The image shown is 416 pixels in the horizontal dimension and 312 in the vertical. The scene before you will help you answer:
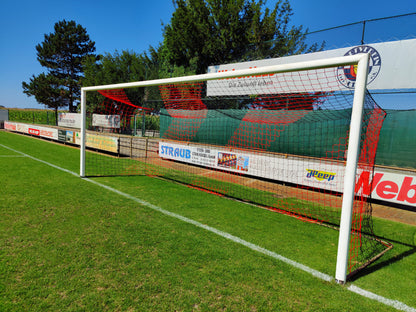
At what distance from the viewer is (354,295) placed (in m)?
2.53

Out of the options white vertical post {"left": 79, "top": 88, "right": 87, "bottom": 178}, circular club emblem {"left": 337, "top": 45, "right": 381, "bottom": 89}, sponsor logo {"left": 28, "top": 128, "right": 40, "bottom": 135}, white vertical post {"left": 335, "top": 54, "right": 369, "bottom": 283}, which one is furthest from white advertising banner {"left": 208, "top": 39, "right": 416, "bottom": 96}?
sponsor logo {"left": 28, "top": 128, "right": 40, "bottom": 135}

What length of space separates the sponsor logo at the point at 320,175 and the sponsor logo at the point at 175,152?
15.4 ft

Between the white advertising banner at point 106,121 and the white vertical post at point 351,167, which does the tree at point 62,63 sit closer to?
the white advertising banner at point 106,121

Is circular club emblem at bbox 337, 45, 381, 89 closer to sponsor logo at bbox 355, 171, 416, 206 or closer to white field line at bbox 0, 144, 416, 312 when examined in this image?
sponsor logo at bbox 355, 171, 416, 206

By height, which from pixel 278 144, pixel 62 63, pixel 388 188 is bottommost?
pixel 388 188

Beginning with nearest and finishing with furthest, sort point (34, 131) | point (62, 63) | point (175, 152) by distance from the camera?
1. point (175, 152)
2. point (34, 131)
3. point (62, 63)

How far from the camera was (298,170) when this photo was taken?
723cm

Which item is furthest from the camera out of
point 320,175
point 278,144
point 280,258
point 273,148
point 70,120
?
point 70,120

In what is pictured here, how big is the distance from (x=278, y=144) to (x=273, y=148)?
0.80 feet

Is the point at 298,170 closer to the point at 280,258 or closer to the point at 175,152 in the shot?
the point at 280,258

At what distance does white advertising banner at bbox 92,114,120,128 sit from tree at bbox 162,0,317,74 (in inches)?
371

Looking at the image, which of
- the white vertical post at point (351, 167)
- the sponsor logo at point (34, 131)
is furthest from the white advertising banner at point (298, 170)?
the sponsor logo at point (34, 131)

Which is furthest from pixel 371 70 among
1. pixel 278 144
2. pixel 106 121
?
pixel 106 121

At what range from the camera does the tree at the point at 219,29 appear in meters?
22.0
